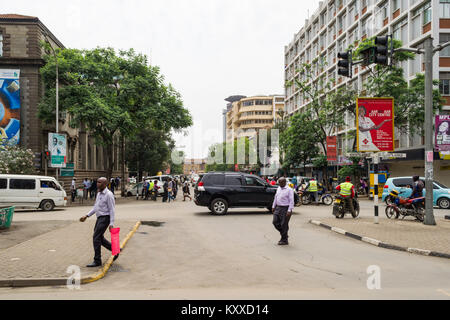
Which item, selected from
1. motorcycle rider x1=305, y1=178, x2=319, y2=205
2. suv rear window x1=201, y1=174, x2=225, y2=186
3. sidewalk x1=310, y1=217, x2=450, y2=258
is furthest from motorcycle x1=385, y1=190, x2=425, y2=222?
motorcycle rider x1=305, y1=178, x2=319, y2=205

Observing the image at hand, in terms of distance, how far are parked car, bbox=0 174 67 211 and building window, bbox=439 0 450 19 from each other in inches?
1260

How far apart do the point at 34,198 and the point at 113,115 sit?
31.1 ft

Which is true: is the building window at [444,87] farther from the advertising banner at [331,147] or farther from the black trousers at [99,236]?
the black trousers at [99,236]

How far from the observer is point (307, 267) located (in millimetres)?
7496

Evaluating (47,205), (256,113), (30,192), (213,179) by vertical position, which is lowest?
(47,205)

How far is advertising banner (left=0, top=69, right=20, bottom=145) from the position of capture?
30984mm

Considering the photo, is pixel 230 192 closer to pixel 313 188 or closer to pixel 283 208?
pixel 283 208

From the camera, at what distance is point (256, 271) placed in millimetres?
7121

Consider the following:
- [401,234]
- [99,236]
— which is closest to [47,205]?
[99,236]

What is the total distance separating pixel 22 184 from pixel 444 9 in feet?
A: 111

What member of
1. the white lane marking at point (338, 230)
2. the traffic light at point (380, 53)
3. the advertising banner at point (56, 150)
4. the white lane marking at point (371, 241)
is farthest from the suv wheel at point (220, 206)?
the advertising banner at point (56, 150)

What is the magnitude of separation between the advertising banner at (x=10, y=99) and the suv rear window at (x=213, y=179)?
2052 centimetres
